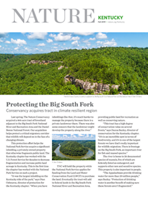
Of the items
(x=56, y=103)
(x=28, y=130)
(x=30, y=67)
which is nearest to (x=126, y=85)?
(x=56, y=103)

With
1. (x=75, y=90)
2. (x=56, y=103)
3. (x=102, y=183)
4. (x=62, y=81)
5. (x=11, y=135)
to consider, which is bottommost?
(x=102, y=183)

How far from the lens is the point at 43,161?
6.93m

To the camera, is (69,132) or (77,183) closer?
(77,183)

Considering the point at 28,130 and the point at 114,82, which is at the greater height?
the point at 114,82

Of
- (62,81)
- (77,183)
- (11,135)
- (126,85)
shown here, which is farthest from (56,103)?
(62,81)

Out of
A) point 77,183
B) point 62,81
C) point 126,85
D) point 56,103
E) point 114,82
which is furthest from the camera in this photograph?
point 62,81

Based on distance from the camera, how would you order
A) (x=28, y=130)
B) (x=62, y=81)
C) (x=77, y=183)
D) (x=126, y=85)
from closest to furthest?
(x=77, y=183), (x=28, y=130), (x=126, y=85), (x=62, y=81)

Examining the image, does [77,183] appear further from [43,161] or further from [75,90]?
[75,90]

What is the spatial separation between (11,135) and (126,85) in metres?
19.0

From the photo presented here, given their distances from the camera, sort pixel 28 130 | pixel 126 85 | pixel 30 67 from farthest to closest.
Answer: pixel 30 67 → pixel 126 85 → pixel 28 130

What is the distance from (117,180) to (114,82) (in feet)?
50.1

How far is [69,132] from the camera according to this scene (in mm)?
7438

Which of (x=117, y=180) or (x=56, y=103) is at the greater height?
(x=56, y=103)

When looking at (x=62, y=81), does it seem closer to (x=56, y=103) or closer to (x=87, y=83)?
(x=87, y=83)
